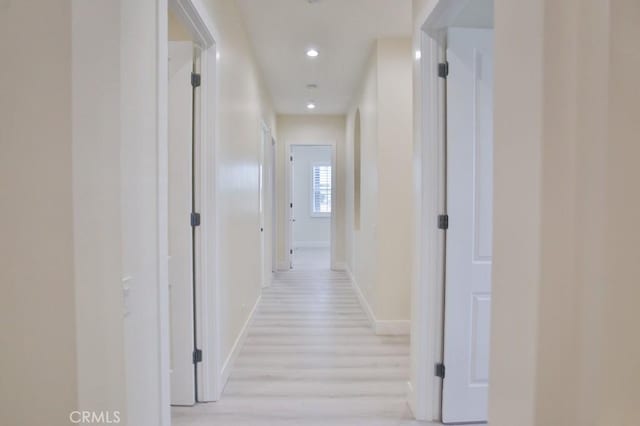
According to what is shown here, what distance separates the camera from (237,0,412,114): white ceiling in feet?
9.08

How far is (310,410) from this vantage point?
2059 millimetres

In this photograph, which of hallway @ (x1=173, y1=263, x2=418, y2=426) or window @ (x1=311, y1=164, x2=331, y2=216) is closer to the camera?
hallway @ (x1=173, y1=263, x2=418, y2=426)

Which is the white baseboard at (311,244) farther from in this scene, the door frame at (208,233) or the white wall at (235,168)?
the door frame at (208,233)

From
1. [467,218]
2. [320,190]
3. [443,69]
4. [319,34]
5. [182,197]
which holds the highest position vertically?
[319,34]

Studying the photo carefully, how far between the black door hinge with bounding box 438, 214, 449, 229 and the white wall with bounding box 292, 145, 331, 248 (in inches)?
310

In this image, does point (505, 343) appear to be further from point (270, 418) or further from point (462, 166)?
point (270, 418)

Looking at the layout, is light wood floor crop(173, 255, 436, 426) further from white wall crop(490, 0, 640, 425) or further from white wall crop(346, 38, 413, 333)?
white wall crop(490, 0, 640, 425)

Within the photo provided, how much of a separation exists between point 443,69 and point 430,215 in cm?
82

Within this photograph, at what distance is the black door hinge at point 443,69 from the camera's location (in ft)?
6.20

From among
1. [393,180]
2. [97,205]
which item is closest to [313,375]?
[393,180]

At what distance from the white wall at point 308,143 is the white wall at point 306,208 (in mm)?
3375

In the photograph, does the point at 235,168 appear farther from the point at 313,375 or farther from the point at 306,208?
the point at 306,208

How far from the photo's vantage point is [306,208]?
32.6ft

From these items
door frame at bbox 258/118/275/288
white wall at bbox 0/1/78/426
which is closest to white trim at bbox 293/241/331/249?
door frame at bbox 258/118/275/288
